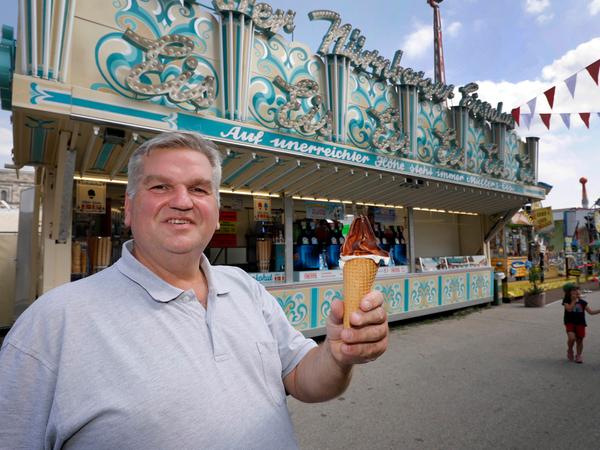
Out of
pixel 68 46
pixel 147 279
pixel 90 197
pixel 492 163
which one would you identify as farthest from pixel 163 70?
pixel 492 163

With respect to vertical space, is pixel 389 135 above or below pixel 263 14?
below

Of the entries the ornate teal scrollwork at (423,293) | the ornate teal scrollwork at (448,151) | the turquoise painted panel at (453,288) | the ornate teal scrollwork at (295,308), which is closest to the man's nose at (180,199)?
the ornate teal scrollwork at (295,308)

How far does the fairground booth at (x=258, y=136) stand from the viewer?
412 centimetres

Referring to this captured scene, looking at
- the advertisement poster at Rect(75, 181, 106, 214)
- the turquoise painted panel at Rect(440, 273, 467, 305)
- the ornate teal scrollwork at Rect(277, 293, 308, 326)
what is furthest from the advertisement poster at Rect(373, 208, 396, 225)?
the advertisement poster at Rect(75, 181, 106, 214)

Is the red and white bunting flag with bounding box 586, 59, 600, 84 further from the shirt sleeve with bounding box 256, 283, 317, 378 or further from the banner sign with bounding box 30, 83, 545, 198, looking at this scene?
the shirt sleeve with bounding box 256, 283, 317, 378

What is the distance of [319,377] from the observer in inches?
54.2

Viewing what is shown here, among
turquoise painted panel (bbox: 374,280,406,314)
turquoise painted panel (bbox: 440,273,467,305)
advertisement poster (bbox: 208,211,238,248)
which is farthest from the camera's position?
→ turquoise painted panel (bbox: 440,273,467,305)

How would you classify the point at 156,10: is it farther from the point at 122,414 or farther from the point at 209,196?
the point at 122,414

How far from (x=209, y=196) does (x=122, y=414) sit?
0.77 metres

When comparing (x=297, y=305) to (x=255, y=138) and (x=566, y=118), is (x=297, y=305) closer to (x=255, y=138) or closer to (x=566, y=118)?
(x=255, y=138)

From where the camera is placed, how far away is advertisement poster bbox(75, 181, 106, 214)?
5461mm

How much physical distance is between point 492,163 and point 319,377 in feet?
34.5

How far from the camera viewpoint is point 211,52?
5094mm

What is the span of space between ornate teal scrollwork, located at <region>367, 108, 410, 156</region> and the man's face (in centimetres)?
603
